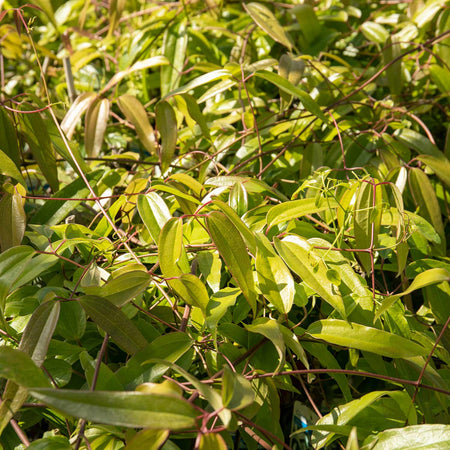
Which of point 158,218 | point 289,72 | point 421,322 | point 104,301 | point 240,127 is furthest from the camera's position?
point 240,127

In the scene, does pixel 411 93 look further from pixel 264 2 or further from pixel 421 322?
pixel 421 322

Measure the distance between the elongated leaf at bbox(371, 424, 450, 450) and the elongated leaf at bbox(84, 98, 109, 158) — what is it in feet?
2.14

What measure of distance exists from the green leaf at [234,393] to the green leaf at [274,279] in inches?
6.1

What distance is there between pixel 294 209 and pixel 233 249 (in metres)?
0.12

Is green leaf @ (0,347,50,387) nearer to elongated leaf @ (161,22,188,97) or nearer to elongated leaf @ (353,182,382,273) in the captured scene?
elongated leaf @ (353,182,382,273)

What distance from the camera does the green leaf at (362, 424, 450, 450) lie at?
19.3 inches

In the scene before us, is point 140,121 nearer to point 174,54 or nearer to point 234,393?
point 174,54

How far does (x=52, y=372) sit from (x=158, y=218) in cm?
21

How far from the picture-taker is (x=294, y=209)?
2.18ft

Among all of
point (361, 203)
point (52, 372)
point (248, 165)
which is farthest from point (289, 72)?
point (52, 372)

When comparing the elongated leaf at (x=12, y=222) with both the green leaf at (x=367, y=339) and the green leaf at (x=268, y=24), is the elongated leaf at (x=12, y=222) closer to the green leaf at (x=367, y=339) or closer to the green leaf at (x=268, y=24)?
the green leaf at (x=367, y=339)

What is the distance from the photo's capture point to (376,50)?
137 cm

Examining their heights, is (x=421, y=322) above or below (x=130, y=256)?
below

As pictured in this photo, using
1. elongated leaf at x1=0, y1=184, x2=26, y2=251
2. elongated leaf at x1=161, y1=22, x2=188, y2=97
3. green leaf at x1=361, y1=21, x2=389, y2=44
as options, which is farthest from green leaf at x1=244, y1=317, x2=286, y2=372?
green leaf at x1=361, y1=21, x2=389, y2=44
